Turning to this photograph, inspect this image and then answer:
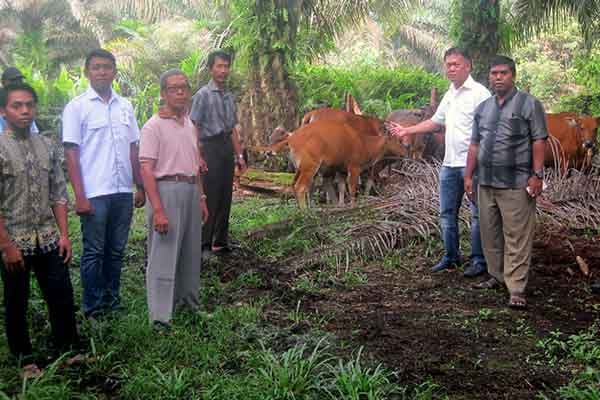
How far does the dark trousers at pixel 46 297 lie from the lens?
3895mm

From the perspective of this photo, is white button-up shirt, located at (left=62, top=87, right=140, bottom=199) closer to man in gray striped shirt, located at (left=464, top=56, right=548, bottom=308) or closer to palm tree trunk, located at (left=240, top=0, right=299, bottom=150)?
man in gray striped shirt, located at (left=464, top=56, right=548, bottom=308)

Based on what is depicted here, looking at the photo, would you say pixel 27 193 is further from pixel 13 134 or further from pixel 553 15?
pixel 553 15

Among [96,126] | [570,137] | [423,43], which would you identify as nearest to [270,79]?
[570,137]

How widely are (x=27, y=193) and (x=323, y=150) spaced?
5.06m

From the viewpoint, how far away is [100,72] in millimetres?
4730

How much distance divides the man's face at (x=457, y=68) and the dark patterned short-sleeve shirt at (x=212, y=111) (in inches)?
87.5

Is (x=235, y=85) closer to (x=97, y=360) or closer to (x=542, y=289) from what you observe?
(x=542, y=289)

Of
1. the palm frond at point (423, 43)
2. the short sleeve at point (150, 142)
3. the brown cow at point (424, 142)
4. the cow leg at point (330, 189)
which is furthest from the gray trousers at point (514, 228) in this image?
the palm frond at point (423, 43)

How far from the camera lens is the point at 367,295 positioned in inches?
222

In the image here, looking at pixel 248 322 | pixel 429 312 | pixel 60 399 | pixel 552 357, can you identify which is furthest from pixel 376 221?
pixel 60 399

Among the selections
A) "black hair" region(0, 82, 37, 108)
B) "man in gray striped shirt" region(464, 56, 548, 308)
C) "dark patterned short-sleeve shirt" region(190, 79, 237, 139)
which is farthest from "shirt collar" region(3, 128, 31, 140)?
"man in gray striped shirt" region(464, 56, 548, 308)

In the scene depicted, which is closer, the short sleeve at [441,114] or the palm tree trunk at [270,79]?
the short sleeve at [441,114]

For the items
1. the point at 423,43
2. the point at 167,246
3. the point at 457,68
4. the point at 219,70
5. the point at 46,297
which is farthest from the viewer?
the point at 423,43

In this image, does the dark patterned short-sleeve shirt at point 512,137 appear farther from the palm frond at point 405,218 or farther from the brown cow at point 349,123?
the brown cow at point 349,123
